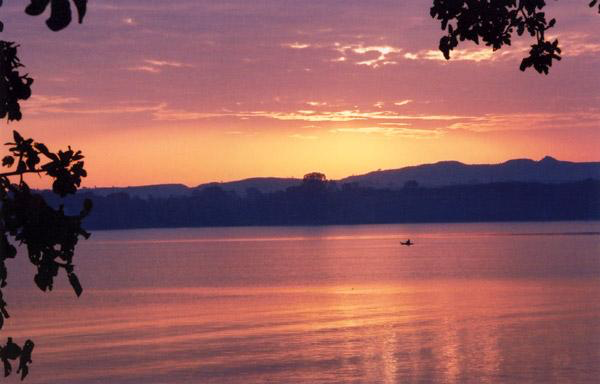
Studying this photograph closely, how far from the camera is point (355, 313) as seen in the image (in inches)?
2185

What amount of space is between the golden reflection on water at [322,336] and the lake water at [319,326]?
0.09 meters

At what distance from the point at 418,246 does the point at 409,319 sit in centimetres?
10380

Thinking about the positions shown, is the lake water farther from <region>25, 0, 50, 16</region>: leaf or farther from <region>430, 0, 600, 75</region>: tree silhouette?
<region>25, 0, 50, 16</region>: leaf

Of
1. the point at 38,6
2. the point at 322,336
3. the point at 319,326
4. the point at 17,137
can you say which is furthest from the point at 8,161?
the point at 319,326

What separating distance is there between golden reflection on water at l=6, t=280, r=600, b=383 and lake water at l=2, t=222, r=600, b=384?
88mm

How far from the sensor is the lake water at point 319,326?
35.5m

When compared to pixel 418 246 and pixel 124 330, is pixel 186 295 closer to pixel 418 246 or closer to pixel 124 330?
pixel 124 330

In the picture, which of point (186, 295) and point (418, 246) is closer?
point (186, 295)

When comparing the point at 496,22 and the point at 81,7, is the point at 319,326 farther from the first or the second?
the point at 81,7

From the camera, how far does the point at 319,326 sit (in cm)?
4894

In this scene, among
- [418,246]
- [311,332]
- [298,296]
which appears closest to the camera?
[311,332]

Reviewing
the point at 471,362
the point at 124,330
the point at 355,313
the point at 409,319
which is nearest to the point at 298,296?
the point at 355,313

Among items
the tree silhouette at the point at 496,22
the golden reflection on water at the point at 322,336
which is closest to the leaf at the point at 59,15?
the tree silhouette at the point at 496,22

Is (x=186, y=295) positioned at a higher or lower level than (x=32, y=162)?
lower
